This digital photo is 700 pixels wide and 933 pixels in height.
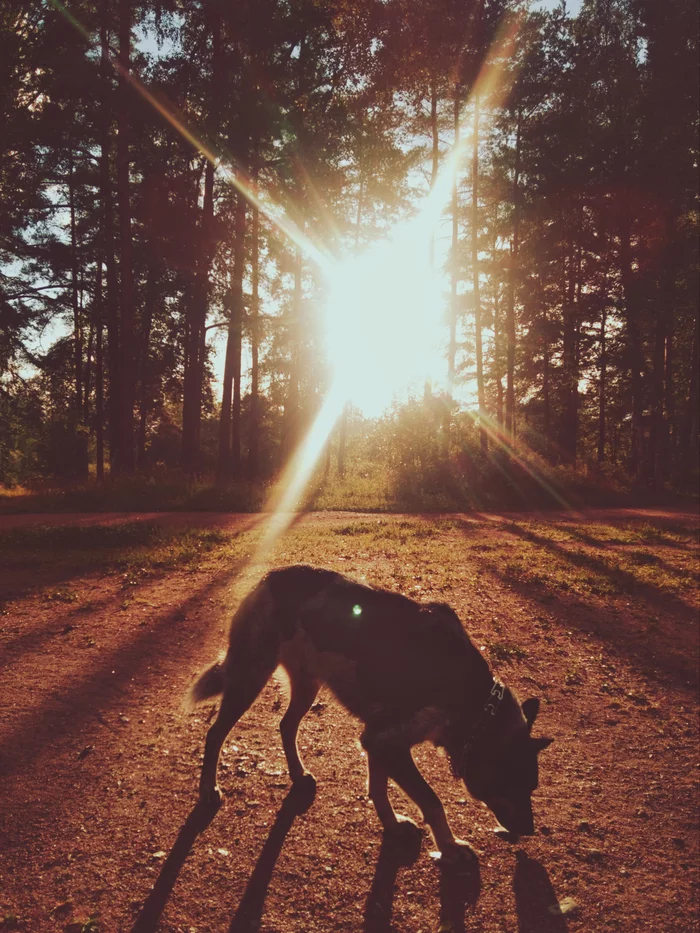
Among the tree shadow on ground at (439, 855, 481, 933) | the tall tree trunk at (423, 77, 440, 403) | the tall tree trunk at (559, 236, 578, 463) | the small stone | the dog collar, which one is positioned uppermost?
the tall tree trunk at (423, 77, 440, 403)

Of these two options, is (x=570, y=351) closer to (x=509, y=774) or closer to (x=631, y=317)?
(x=631, y=317)

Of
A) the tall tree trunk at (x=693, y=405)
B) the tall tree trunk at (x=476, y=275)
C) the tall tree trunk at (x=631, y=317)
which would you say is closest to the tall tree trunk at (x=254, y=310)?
the tall tree trunk at (x=476, y=275)

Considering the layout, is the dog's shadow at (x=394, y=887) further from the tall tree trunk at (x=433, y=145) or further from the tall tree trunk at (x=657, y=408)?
the tall tree trunk at (x=657, y=408)

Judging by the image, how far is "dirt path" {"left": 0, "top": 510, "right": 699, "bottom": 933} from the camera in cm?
307

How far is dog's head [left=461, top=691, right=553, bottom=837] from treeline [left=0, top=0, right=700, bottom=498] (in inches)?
663

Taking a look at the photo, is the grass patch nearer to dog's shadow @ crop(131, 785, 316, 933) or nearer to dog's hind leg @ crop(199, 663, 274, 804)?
dog's hind leg @ crop(199, 663, 274, 804)

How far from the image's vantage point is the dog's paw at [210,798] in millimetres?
3754

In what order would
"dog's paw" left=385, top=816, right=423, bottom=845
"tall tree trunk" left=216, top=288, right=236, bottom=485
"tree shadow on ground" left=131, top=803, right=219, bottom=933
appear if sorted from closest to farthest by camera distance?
"tree shadow on ground" left=131, top=803, right=219, bottom=933, "dog's paw" left=385, top=816, right=423, bottom=845, "tall tree trunk" left=216, top=288, right=236, bottom=485

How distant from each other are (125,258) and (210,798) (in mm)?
18741

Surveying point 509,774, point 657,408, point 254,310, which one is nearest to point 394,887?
point 509,774

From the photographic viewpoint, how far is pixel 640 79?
2270 centimetres

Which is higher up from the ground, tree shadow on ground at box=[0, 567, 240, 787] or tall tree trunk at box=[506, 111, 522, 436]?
tall tree trunk at box=[506, 111, 522, 436]

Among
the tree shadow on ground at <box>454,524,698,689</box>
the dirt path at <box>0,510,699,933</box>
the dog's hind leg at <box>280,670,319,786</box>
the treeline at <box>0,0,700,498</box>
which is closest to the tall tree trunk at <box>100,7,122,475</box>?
the treeline at <box>0,0,700,498</box>

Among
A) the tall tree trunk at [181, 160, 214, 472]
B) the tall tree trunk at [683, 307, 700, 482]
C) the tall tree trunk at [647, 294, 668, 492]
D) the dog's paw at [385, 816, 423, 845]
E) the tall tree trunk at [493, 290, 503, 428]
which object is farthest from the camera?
the tall tree trunk at [493, 290, 503, 428]
